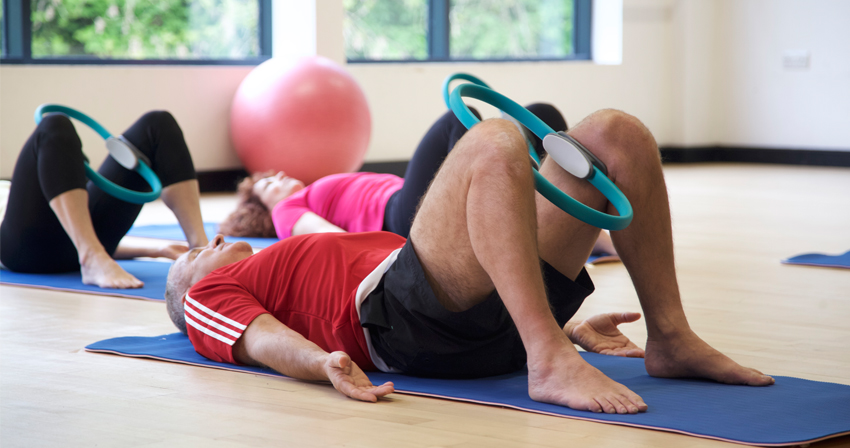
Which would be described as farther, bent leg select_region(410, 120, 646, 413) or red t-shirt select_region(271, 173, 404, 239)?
red t-shirt select_region(271, 173, 404, 239)

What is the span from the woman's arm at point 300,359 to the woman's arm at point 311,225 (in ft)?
4.73

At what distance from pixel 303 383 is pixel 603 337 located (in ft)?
2.16

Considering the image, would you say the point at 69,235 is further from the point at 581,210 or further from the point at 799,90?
the point at 799,90

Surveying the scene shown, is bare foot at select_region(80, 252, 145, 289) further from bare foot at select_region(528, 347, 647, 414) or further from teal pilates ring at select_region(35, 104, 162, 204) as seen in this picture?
bare foot at select_region(528, 347, 647, 414)

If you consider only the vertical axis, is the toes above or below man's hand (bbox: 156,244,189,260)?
above

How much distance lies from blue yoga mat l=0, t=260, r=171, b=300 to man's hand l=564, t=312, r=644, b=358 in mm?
1281

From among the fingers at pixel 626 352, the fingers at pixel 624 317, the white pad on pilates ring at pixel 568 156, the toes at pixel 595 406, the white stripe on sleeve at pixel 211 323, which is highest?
the white pad on pilates ring at pixel 568 156

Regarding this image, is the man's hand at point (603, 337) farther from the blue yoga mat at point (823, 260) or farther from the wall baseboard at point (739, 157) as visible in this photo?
the wall baseboard at point (739, 157)

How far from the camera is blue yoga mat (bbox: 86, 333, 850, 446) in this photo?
4.64 feet

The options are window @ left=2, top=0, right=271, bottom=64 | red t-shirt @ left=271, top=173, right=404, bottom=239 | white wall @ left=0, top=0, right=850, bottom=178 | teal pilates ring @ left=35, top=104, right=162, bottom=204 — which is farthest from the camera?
white wall @ left=0, top=0, right=850, bottom=178

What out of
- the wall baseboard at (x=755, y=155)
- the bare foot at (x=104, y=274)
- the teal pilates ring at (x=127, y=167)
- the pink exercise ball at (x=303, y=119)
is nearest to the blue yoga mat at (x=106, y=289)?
the bare foot at (x=104, y=274)

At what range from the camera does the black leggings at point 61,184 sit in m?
3.02

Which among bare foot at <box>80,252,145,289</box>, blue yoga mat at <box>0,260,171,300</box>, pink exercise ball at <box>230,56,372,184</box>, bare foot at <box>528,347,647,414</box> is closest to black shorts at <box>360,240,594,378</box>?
bare foot at <box>528,347,647,414</box>

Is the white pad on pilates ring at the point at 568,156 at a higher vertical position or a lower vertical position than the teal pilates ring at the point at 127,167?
higher
